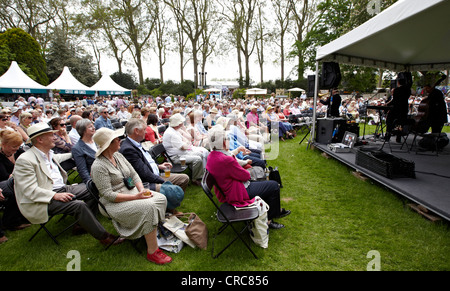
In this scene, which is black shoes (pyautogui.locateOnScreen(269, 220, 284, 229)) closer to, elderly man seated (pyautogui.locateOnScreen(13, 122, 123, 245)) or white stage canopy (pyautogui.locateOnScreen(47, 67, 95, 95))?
elderly man seated (pyautogui.locateOnScreen(13, 122, 123, 245))

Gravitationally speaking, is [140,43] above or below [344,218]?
above

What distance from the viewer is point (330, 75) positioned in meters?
6.86

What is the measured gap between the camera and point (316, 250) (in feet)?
9.14

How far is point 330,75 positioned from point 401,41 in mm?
1930

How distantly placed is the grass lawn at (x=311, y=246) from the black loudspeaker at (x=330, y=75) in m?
3.83

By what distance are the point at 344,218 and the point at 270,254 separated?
1466mm

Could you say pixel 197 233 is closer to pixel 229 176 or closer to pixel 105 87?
pixel 229 176

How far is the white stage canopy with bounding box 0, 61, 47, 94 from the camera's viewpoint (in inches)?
616

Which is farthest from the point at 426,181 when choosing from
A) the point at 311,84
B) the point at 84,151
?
the point at 84,151

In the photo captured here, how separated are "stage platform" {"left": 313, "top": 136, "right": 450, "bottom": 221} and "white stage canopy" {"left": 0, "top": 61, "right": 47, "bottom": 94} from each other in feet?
66.2

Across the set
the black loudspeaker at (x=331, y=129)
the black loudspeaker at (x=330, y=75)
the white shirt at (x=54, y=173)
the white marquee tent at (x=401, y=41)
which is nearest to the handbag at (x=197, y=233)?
the white shirt at (x=54, y=173)

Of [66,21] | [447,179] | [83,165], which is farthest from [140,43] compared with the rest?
[447,179]

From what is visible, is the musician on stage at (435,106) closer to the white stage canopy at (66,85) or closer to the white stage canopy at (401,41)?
the white stage canopy at (401,41)
